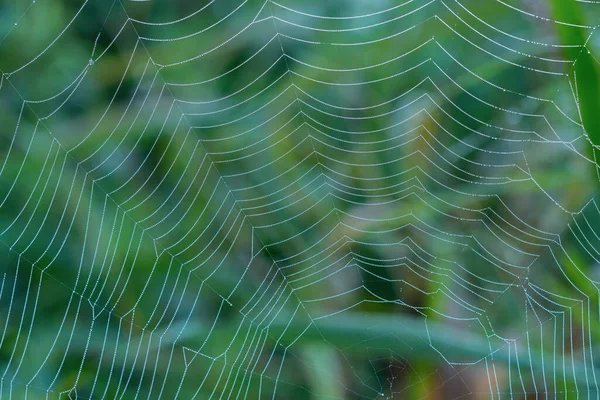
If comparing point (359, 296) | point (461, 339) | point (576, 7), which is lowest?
point (461, 339)

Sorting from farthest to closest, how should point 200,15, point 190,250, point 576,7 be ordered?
point 200,15 < point 190,250 < point 576,7

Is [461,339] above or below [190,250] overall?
below

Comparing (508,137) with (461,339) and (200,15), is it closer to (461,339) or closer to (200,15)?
(461,339)

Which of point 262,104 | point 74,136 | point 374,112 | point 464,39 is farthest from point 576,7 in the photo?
point 74,136

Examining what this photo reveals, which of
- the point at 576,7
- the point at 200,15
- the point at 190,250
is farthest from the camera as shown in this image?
the point at 200,15

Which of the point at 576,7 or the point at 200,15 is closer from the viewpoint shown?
the point at 576,7

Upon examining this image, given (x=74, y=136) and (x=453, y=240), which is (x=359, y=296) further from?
(x=74, y=136)
